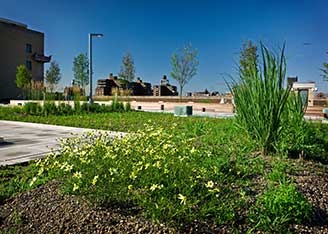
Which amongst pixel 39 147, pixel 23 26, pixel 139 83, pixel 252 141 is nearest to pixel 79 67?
pixel 139 83

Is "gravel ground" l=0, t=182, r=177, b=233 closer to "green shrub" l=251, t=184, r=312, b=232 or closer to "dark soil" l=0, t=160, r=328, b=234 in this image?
"dark soil" l=0, t=160, r=328, b=234

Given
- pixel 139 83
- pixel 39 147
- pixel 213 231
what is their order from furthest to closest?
pixel 139 83
pixel 39 147
pixel 213 231

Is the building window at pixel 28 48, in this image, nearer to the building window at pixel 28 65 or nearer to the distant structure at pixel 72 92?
the building window at pixel 28 65

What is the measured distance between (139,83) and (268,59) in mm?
34382

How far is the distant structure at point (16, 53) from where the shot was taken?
1377 inches

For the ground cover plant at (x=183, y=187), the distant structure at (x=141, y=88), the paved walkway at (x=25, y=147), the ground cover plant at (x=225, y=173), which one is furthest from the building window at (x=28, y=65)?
the ground cover plant at (x=183, y=187)

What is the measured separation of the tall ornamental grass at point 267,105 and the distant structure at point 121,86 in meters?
26.9

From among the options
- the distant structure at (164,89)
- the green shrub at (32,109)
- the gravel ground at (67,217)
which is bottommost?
the gravel ground at (67,217)

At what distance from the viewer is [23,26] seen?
39750 mm

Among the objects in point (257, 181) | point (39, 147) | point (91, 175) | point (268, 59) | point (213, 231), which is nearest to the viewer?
point (213, 231)

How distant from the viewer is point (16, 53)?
3666 cm

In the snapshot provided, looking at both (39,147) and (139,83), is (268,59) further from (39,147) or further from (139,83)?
(139,83)

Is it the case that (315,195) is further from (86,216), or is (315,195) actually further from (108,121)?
(108,121)

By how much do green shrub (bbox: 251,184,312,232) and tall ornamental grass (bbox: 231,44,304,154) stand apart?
4.93 ft
